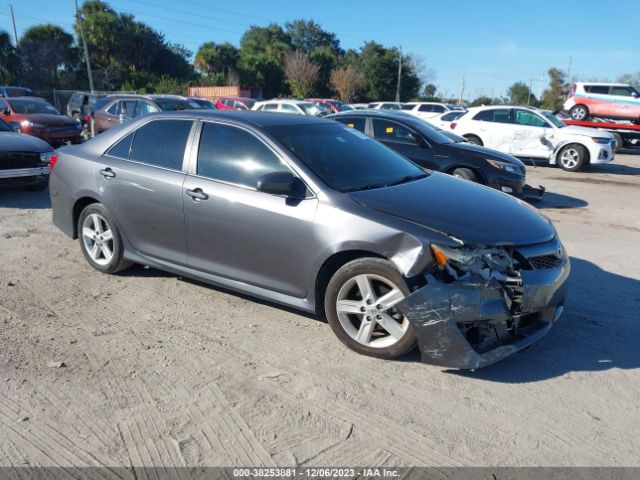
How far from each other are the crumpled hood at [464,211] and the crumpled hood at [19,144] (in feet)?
24.2

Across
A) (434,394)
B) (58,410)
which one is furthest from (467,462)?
(58,410)

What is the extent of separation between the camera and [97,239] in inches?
206

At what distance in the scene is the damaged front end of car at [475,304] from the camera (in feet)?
10.8

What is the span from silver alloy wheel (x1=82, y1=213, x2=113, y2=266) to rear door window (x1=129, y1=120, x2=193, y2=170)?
764 millimetres

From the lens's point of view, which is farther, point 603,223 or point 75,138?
point 75,138

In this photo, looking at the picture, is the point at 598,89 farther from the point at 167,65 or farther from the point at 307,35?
the point at 307,35

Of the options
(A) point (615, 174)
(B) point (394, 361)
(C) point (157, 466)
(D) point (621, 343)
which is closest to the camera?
(C) point (157, 466)

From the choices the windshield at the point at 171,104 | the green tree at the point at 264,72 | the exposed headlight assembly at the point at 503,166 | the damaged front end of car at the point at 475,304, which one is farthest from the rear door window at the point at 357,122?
the green tree at the point at 264,72

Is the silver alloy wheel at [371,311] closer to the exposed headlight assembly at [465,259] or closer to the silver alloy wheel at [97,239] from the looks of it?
the exposed headlight assembly at [465,259]

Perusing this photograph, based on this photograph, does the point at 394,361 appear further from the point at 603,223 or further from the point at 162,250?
the point at 603,223

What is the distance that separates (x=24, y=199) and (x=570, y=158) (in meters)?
13.2

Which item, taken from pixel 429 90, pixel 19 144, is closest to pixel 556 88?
pixel 429 90

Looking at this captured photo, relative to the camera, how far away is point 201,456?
2.71m

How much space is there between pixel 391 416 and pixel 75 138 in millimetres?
14444
